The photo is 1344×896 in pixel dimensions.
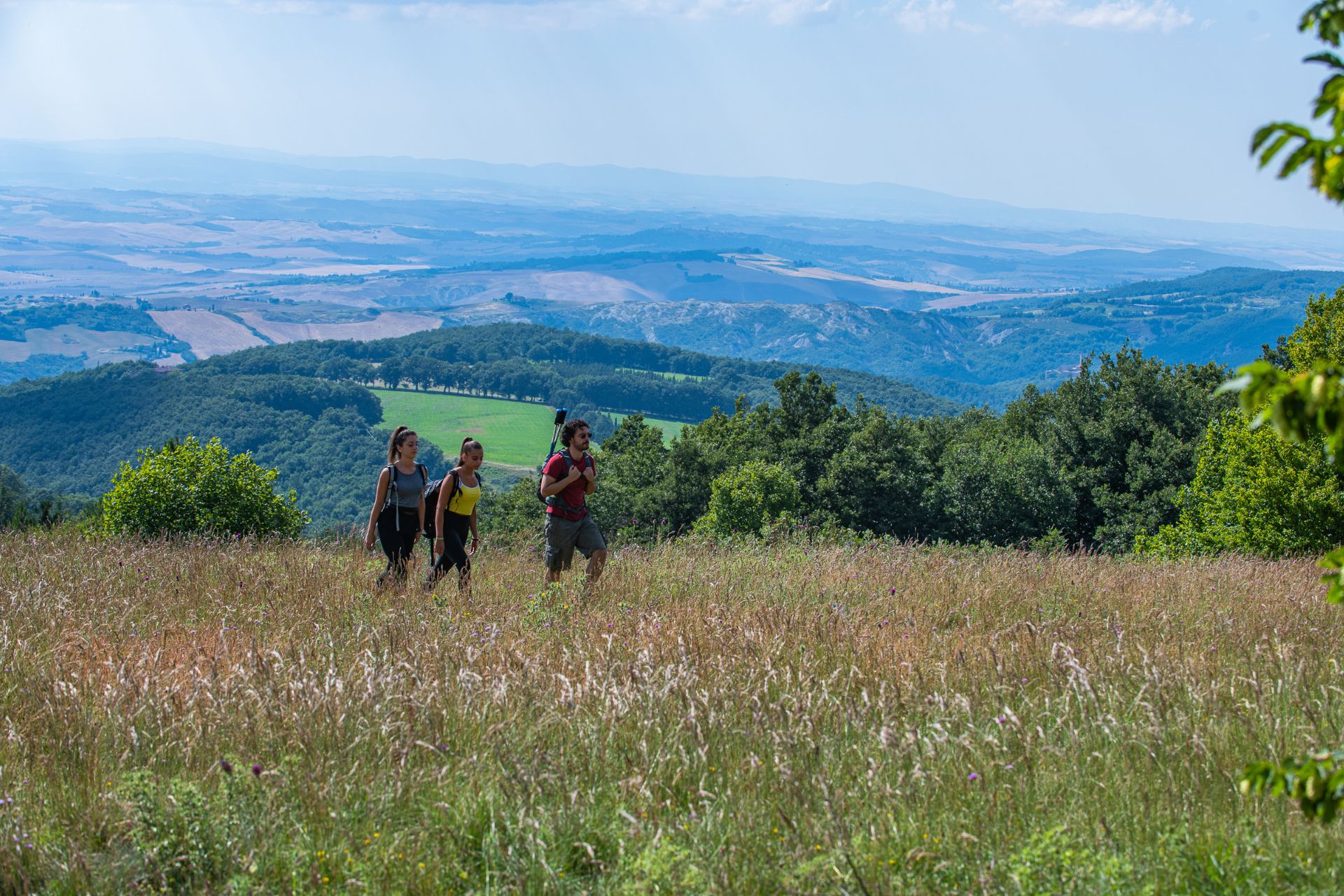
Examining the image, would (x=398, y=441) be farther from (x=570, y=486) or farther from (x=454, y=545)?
(x=570, y=486)

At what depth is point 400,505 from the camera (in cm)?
792

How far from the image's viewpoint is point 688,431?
160 ft

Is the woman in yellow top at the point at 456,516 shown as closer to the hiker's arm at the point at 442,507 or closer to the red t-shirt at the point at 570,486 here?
the hiker's arm at the point at 442,507

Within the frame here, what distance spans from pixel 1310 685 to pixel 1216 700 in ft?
2.44

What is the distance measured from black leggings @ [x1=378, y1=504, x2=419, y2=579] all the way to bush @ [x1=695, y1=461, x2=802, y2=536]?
2787 cm

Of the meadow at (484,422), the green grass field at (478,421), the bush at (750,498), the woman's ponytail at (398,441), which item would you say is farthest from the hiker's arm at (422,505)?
the green grass field at (478,421)

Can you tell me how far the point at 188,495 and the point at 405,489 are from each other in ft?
27.6

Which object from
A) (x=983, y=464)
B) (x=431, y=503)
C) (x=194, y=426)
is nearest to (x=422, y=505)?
(x=431, y=503)

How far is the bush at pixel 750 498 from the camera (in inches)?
1417

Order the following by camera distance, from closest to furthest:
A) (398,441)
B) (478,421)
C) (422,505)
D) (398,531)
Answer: (422,505)
(398,531)
(398,441)
(478,421)

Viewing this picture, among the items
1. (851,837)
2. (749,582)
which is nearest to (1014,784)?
(851,837)

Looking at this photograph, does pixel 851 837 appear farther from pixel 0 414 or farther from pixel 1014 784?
pixel 0 414

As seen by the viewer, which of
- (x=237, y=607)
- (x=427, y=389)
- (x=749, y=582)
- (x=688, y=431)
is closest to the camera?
(x=237, y=607)

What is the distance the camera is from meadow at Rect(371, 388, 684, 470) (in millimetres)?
124375
